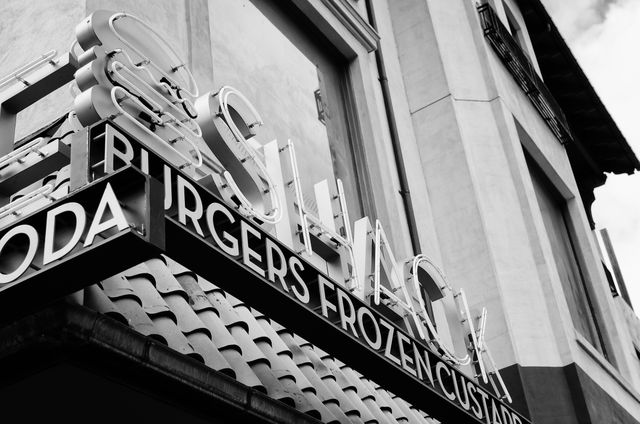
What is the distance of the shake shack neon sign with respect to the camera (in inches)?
164

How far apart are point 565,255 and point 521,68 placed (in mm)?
2858

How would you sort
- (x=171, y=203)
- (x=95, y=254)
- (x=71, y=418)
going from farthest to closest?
1. (x=71, y=418)
2. (x=171, y=203)
3. (x=95, y=254)

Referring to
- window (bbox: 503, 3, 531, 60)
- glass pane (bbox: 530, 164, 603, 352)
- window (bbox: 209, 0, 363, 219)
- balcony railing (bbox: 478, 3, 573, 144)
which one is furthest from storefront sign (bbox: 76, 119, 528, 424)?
window (bbox: 503, 3, 531, 60)

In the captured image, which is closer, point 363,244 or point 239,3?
point 363,244

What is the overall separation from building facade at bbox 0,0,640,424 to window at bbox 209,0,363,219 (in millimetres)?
32

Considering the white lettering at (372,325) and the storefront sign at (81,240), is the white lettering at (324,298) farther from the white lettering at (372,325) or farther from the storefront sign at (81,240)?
the storefront sign at (81,240)

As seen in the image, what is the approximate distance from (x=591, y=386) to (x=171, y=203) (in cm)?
799

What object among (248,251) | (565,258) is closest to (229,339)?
(248,251)

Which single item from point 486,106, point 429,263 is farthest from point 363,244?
point 486,106

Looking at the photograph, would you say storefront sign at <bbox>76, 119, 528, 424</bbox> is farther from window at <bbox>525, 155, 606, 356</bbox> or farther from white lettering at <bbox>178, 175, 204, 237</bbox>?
window at <bbox>525, 155, 606, 356</bbox>

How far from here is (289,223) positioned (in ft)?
22.6

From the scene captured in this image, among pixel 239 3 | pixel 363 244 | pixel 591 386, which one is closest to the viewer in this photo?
pixel 363 244

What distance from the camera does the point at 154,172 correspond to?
4.41m

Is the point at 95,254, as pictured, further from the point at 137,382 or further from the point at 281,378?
the point at 281,378
